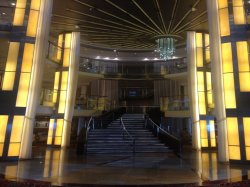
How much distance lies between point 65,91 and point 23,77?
5398 mm

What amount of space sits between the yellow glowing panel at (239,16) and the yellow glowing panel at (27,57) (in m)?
7.33

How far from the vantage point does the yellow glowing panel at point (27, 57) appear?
891 cm

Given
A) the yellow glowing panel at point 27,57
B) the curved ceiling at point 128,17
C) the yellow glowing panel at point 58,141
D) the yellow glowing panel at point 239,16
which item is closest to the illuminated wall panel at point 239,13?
the yellow glowing panel at point 239,16

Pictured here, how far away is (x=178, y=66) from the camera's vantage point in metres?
18.2

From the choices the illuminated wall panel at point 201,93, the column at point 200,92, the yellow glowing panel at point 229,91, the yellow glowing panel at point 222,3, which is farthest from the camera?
Answer: the illuminated wall panel at point 201,93

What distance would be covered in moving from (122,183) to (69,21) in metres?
10.3

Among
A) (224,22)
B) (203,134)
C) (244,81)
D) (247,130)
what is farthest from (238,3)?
(203,134)

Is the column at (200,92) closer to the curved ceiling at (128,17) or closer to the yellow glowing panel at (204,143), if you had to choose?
the yellow glowing panel at (204,143)

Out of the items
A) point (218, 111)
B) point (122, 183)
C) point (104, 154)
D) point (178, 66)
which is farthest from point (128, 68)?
point (122, 183)

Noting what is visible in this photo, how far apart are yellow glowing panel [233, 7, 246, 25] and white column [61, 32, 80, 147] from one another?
9043 millimetres

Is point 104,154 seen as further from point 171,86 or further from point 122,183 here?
point 171,86

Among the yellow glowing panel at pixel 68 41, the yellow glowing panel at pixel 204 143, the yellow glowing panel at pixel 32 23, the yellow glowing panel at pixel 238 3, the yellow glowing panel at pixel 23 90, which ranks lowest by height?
the yellow glowing panel at pixel 204 143

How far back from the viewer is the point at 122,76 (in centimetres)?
2244

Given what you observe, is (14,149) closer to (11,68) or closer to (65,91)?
(11,68)
